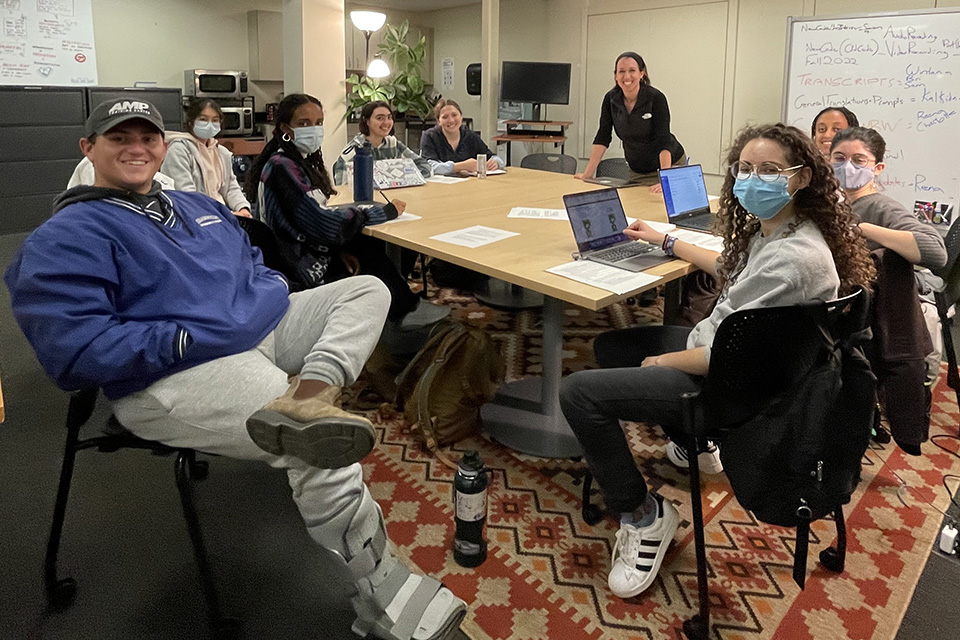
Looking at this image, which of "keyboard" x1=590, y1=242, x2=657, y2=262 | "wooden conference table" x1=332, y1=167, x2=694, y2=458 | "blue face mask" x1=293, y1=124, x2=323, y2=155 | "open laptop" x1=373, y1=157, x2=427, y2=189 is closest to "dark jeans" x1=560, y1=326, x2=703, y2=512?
"wooden conference table" x1=332, y1=167, x2=694, y2=458

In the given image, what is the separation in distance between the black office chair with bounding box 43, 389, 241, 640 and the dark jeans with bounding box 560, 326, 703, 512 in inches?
32.8

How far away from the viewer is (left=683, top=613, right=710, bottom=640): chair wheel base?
4.92 ft

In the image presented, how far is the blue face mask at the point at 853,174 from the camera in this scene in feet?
7.02

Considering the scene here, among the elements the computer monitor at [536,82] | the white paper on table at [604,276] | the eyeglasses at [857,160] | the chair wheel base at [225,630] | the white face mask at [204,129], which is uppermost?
the computer monitor at [536,82]

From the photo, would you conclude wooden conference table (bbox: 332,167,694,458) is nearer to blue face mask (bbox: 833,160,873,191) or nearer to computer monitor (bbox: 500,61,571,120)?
blue face mask (bbox: 833,160,873,191)

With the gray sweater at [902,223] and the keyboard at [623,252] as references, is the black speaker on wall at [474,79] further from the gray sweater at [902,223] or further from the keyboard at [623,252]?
the gray sweater at [902,223]

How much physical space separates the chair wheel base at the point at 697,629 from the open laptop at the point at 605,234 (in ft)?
3.10

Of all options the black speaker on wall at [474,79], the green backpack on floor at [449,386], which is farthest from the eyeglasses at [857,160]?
the black speaker on wall at [474,79]

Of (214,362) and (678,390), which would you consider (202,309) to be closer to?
(214,362)

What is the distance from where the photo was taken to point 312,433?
126 cm

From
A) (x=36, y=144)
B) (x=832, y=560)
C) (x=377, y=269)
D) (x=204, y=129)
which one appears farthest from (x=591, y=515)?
Answer: (x=36, y=144)

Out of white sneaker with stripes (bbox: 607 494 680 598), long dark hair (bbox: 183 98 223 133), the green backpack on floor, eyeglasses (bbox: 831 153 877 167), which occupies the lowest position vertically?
white sneaker with stripes (bbox: 607 494 680 598)

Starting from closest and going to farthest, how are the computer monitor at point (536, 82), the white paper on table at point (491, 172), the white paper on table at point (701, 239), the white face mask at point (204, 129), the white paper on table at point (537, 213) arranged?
the white paper on table at point (701, 239), the white paper on table at point (537, 213), the white face mask at point (204, 129), the white paper on table at point (491, 172), the computer monitor at point (536, 82)

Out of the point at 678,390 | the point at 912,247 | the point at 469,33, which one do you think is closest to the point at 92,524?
the point at 678,390
